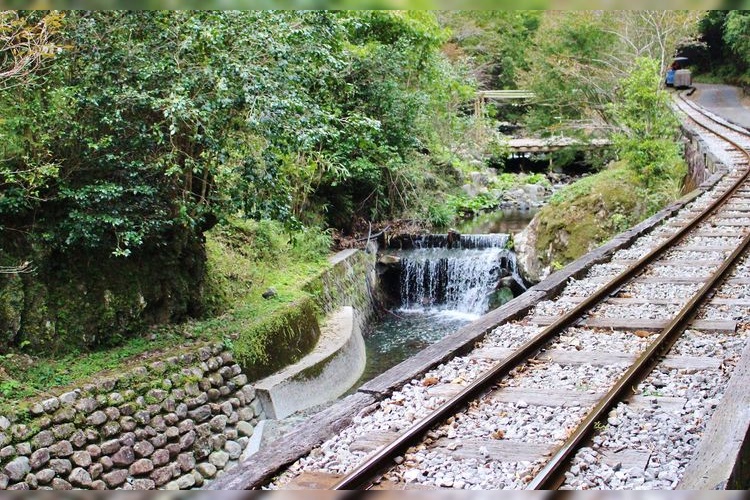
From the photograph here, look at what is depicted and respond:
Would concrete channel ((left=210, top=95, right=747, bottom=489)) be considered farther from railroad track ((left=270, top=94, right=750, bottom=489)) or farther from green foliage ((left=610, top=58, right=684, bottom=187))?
green foliage ((left=610, top=58, right=684, bottom=187))

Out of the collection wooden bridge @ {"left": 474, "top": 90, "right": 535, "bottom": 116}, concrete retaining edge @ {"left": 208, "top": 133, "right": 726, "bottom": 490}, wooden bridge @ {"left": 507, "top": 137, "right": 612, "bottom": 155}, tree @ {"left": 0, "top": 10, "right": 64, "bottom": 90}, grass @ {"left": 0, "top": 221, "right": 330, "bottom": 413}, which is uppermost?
tree @ {"left": 0, "top": 10, "right": 64, "bottom": 90}

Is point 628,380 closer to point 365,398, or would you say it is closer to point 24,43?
point 365,398

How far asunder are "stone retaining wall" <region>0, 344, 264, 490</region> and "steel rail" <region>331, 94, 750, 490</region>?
3805 mm

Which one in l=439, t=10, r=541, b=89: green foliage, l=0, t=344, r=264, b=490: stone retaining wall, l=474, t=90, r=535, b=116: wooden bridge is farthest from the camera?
l=439, t=10, r=541, b=89: green foliage

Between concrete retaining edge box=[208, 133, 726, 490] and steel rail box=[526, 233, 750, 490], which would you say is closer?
steel rail box=[526, 233, 750, 490]

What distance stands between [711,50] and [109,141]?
2168 inches

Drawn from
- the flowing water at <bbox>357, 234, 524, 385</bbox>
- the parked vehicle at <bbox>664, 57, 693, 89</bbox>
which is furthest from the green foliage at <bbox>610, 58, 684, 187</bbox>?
the parked vehicle at <bbox>664, 57, 693, 89</bbox>

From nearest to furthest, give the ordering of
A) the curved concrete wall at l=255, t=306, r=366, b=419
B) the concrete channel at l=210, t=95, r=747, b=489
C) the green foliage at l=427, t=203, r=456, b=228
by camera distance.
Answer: the concrete channel at l=210, t=95, r=747, b=489, the curved concrete wall at l=255, t=306, r=366, b=419, the green foliage at l=427, t=203, r=456, b=228

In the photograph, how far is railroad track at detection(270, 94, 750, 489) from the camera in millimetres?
4512

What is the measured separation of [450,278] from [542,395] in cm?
1074

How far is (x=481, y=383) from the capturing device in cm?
580

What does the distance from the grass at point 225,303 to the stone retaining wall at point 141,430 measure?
31 cm

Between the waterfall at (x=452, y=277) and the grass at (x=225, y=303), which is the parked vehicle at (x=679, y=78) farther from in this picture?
the grass at (x=225, y=303)

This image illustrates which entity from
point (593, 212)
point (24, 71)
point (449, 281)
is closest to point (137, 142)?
point (24, 71)
